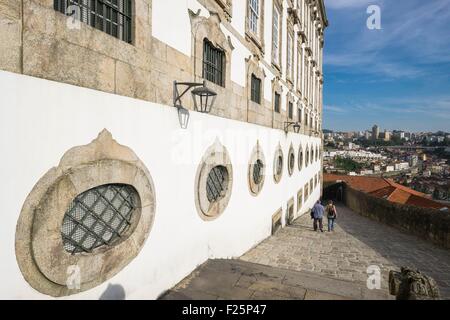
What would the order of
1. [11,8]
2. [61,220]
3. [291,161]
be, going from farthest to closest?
[291,161] < [61,220] < [11,8]

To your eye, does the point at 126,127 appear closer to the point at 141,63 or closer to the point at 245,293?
the point at 141,63

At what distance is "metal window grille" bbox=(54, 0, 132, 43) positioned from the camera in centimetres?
311

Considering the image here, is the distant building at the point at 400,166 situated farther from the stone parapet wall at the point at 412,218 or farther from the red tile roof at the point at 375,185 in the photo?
the stone parapet wall at the point at 412,218

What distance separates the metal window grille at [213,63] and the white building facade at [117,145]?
0.12ft

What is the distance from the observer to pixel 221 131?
6086 millimetres

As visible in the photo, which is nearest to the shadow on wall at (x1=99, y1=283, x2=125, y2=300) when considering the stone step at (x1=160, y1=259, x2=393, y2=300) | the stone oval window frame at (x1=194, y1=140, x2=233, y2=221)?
the stone step at (x1=160, y1=259, x2=393, y2=300)

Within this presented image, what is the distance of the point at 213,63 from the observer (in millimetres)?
6043

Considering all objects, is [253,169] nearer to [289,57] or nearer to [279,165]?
[279,165]

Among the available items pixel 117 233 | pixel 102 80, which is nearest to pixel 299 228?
pixel 117 233

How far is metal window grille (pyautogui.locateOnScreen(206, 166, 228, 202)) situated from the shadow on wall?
8.49ft

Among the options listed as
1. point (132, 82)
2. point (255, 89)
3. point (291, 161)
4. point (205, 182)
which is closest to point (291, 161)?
point (291, 161)

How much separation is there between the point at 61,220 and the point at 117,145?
1.00 m

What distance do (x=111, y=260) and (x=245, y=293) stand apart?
6.38ft

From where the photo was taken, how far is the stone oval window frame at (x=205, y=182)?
5.41 metres
